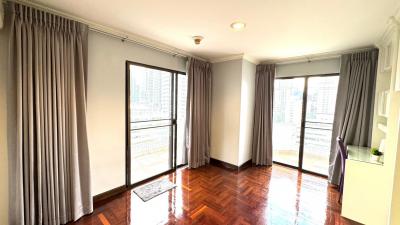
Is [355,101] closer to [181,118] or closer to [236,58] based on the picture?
[236,58]

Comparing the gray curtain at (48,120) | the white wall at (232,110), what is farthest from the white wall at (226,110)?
the gray curtain at (48,120)

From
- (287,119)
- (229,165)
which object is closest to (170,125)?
(229,165)

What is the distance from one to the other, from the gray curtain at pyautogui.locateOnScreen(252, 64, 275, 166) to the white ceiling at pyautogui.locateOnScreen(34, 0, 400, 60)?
3.16ft

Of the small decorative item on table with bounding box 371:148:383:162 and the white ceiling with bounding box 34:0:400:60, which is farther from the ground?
the white ceiling with bounding box 34:0:400:60

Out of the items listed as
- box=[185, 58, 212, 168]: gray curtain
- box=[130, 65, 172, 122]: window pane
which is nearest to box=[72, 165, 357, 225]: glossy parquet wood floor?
box=[185, 58, 212, 168]: gray curtain

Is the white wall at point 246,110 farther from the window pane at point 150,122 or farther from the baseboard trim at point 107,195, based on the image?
the baseboard trim at point 107,195

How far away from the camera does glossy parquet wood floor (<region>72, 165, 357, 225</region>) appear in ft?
6.63

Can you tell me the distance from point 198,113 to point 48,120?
2347 millimetres

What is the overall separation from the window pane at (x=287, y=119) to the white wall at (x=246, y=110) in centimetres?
57

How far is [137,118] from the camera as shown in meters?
2.81

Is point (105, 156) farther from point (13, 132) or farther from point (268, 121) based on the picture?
point (268, 121)

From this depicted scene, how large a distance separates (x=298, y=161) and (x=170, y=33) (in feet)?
11.5

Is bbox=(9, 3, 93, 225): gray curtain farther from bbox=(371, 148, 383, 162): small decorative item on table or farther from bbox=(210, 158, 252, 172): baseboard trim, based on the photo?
bbox=(371, 148, 383, 162): small decorative item on table

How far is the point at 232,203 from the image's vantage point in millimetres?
2350
